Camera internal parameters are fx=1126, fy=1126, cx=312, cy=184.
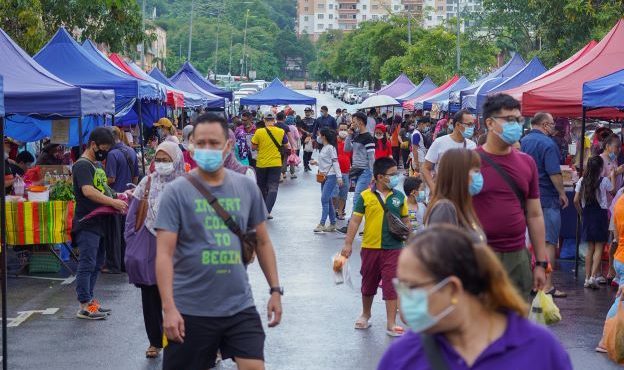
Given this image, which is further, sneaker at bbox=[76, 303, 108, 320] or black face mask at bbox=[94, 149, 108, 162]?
sneaker at bbox=[76, 303, 108, 320]

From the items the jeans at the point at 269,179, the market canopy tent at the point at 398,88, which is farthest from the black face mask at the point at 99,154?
the market canopy tent at the point at 398,88

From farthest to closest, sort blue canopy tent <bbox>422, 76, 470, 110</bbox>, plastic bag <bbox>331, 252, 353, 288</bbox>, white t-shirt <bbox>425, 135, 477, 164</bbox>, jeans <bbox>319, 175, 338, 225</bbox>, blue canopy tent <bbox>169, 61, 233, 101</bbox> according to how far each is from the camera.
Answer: blue canopy tent <bbox>422, 76, 470, 110</bbox> → blue canopy tent <bbox>169, 61, 233, 101</bbox> → jeans <bbox>319, 175, 338, 225</bbox> → white t-shirt <bbox>425, 135, 477, 164</bbox> → plastic bag <bbox>331, 252, 353, 288</bbox>

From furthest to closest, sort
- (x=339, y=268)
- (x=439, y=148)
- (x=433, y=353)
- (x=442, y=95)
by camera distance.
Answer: (x=442, y=95)
(x=439, y=148)
(x=339, y=268)
(x=433, y=353)

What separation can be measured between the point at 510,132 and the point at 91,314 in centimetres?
496

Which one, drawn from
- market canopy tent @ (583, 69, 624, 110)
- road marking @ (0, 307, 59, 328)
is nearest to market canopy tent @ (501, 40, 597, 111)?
market canopy tent @ (583, 69, 624, 110)

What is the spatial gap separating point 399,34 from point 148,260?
72598mm

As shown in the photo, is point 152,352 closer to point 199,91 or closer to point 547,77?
point 547,77

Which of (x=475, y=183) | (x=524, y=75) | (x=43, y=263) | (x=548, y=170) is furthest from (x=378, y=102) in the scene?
(x=475, y=183)

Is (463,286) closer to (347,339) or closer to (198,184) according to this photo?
(198,184)

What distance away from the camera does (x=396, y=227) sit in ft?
30.0

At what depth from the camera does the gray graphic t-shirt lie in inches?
213

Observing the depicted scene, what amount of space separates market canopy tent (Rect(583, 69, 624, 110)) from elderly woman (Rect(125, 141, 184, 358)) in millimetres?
5808

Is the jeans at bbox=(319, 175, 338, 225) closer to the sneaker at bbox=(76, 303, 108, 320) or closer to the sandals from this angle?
the sneaker at bbox=(76, 303, 108, 320)

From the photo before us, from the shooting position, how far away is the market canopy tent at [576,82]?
13922 mm
